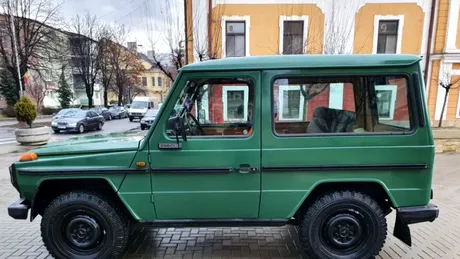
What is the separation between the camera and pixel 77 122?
613 inches

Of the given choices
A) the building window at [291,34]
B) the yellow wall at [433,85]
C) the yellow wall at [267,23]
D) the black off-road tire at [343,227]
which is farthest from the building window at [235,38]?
the black off-road tire at [343,227]

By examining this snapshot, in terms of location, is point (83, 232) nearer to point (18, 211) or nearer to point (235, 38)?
point (18, 211)

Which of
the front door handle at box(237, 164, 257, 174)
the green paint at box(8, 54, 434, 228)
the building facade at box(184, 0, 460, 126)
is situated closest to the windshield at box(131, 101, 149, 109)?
the building facade at box(184, 0, 460, 126)

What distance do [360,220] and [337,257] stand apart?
464mm

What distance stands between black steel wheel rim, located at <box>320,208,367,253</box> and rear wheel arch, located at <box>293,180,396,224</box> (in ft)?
0.73

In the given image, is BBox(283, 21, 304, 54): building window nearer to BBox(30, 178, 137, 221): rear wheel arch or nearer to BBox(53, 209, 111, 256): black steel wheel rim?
BBox(30, 178, 137, 221): rear wheel arch

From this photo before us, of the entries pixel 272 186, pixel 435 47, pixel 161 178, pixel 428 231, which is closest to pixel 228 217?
pixel 272 186

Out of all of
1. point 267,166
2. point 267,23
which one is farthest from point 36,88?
point 267,166

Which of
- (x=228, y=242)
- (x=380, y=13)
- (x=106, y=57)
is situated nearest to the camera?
(x=228, y=242)

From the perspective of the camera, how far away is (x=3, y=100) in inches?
1148

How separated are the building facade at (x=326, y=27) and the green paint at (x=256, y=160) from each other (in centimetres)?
952

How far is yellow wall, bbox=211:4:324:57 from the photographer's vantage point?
11.9 m

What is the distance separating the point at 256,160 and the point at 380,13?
1295cm

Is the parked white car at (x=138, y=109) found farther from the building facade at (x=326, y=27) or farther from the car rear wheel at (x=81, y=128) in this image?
the building facade at (x=326, y=27)
